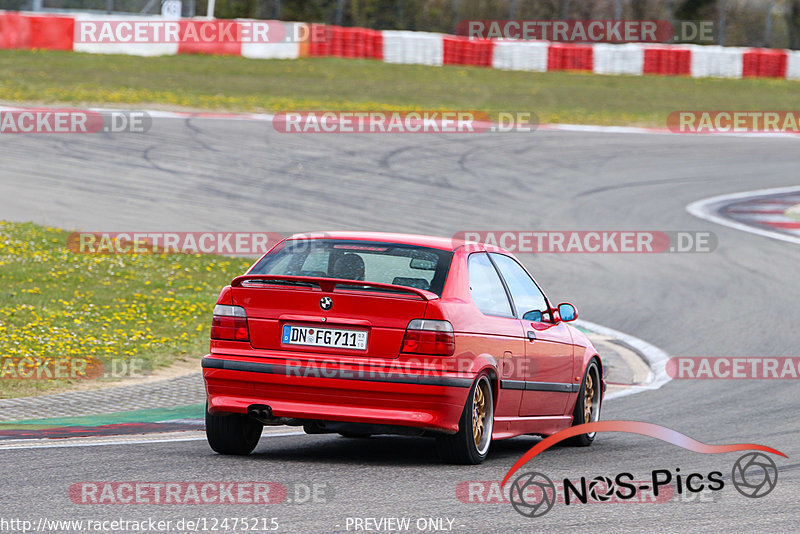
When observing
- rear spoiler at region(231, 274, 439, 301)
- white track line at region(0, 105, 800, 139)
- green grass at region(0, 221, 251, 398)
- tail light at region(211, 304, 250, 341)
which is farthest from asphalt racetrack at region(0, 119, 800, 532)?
green grass at region(0, 221, 251, 398)

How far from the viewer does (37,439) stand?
7637 mm

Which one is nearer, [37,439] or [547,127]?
[37,439]

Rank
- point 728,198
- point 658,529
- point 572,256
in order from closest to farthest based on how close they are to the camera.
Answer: point 658,529, point 572,256, point 728,198

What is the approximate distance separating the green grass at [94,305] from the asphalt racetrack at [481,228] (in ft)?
6.35

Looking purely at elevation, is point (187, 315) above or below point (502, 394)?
below

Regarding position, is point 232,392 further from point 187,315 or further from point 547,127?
point 547,127

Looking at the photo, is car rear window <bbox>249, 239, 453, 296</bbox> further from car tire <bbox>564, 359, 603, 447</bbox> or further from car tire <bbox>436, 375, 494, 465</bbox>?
car tire <bbox>564, 359, 603, 447</bbox>

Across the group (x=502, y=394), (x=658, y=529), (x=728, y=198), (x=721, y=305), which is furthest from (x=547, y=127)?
(x=658, y=529)

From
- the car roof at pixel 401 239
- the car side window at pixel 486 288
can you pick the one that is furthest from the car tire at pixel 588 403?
the car roof at pixel 401 239

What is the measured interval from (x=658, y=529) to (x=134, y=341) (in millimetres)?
7178

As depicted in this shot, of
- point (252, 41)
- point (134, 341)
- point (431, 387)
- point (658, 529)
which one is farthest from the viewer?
point (252, 41)

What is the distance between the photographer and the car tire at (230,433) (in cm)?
727

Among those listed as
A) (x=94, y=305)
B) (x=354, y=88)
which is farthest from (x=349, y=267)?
(x=354, y=88)

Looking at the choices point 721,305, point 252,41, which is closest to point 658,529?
point 721,305
